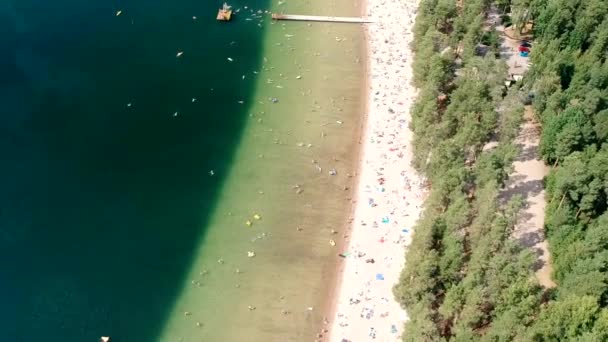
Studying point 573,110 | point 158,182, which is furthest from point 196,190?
point 573,110

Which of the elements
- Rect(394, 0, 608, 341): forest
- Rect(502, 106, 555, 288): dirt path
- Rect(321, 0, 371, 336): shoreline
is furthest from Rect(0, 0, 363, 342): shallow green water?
Rect(502, 106, 555, 288): dirt path

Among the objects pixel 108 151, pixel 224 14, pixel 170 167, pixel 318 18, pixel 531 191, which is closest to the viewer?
pixel 531 191

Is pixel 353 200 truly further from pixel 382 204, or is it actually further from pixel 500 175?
pixel 500 175

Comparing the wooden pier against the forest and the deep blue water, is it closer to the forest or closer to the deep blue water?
the deep blue water

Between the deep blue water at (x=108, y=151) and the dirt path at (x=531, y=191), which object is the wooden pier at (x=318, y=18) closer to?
the deep blue water at (x=108, y=151)

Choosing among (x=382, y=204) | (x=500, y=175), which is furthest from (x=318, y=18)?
(x=500, y=175)

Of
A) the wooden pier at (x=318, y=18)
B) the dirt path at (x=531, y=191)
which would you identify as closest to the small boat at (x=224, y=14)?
the wooden pier at (x=318, y=18)
